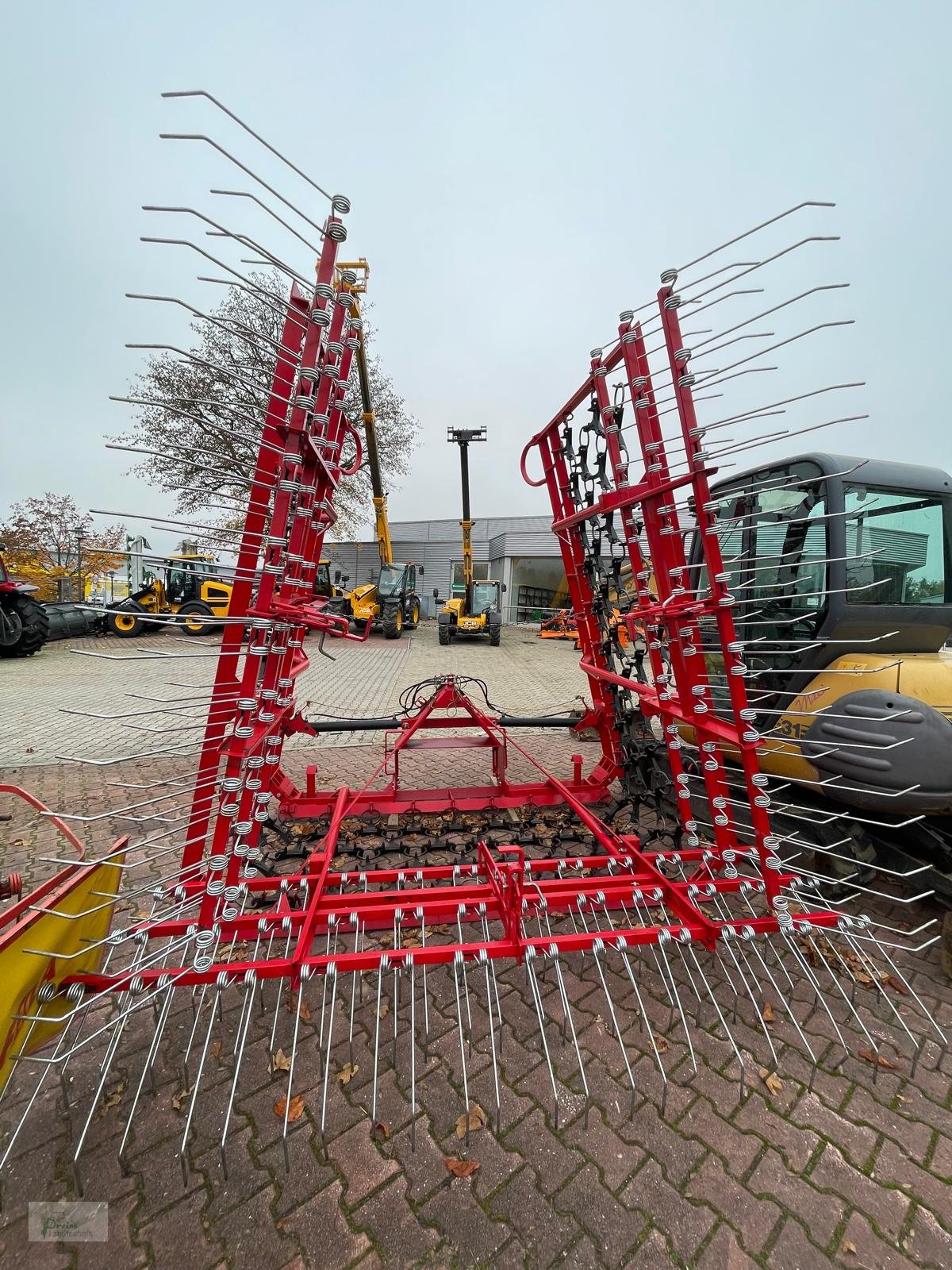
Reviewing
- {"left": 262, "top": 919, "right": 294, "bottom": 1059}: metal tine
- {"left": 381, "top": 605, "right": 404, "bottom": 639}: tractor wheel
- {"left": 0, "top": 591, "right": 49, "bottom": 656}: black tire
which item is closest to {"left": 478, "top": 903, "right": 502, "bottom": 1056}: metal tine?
{"left": 262, "top": 919, "right": 294, "bottom": 1059}: metal tine

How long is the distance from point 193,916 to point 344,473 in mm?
2472

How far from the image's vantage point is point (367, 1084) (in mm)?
1869

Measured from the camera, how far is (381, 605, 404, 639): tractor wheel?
52.5ft

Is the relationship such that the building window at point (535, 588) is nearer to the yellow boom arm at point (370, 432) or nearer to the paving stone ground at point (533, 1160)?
the yellow boom arm at point (370, 432)

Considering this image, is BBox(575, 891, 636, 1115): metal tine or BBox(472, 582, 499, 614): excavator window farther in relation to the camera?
BBox(472, 582, 499, 614): excavator window

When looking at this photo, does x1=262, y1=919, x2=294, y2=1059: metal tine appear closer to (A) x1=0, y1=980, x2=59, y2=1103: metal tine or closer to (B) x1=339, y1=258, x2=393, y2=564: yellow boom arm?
(A) x1=0, y1=980, x2=59, y2=1103: metal tine

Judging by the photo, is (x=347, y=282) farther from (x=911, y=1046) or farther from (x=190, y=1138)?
(x=911, y=1046)

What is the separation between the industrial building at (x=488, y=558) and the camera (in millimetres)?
23125

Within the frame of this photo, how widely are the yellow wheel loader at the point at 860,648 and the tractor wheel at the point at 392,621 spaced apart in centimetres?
1332

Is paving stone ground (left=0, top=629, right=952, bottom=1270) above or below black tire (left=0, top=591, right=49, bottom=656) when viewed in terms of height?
below

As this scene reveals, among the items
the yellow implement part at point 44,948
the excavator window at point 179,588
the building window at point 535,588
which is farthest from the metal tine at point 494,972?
the building window at point 535,588

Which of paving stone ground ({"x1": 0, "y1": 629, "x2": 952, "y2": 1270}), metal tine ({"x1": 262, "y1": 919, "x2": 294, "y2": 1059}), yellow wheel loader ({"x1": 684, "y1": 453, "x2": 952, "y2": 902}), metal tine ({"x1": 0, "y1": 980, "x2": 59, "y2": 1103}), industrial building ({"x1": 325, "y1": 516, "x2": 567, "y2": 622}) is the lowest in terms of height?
paving stone ground ({"x1": 0, "y1": 629, "x2": 952, "y2": 1270})

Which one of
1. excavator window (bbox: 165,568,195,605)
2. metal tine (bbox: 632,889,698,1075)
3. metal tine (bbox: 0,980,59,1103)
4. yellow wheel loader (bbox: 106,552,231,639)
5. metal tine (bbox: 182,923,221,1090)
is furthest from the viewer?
excavator window (bbox: 165,568,195,605)

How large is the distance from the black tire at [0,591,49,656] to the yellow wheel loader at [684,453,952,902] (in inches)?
496
